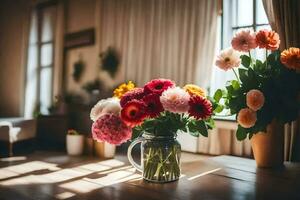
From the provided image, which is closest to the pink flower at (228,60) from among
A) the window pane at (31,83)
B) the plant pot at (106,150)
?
the plant pot at (106,150)

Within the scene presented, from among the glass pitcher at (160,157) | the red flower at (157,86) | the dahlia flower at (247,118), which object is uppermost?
the red flower at (157,86)

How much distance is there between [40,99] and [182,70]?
3042mm

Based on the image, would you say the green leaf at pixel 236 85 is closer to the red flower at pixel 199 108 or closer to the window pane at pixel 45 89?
the red flower at pixel 199 108

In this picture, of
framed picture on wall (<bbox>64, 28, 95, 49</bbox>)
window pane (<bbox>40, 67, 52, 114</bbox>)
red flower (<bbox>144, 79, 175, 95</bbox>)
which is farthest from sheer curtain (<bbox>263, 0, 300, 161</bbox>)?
window pane (<bbox>40, 67, 52, 114</bbox>)

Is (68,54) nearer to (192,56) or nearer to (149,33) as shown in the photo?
(149,33)

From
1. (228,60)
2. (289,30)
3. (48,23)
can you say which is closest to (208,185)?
(228,60)

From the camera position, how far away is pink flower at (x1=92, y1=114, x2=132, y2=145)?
3.61 feet

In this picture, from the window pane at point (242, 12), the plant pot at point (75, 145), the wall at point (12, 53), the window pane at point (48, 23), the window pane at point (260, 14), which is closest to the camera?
the window pane at point (260, 14)

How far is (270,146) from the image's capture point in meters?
1.41

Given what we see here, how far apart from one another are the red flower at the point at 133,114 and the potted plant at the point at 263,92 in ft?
1.26

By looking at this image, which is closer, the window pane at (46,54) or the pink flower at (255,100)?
the pink flower at (255,100)

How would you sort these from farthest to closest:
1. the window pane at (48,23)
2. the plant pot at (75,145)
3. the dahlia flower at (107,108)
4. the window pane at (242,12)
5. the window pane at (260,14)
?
1. the window pane at (48,23)
2. the plant pot at (75,145)
3. the window pane at (242,12)
4. the window pane at (260,14)
5. the dahlia flower at (107,108)

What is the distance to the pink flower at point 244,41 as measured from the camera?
1347 millimetres

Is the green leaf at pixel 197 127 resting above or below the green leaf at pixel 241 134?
above
